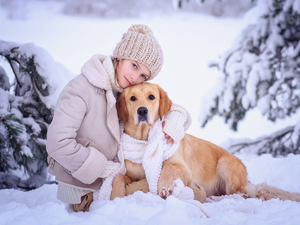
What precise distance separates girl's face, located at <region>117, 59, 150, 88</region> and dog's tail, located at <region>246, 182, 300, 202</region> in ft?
4.88

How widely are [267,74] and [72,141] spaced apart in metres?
3.43

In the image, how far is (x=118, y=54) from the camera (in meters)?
2.07

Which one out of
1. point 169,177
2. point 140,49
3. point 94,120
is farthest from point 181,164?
point 140,49

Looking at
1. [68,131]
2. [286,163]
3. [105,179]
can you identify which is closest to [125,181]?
[105,179]

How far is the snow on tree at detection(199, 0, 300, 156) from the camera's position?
377 centimetres

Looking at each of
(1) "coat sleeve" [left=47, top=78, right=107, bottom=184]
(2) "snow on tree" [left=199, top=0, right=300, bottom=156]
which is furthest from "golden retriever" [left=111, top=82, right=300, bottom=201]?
(2) "snow on tree" [left=199, top=0, right=300, bottom=156]

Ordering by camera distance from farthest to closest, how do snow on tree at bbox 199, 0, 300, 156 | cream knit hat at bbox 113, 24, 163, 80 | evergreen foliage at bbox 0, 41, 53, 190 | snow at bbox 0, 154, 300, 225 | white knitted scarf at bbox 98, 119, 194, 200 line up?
snow on tree at bbox 199, 0, 300, 156 → evergreen foliage at bbox 0, 41, 53, 190 → cream knit hat at bbox 113, 24, 163, 80 → white knitted scarf at bbox 98, 119, 194, 200 → snow at bbox 0, 154, 300, 225

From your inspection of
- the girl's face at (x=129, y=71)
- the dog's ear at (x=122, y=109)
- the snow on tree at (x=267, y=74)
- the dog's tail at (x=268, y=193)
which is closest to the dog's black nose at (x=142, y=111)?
the dog's ear at (x=122, y=109)

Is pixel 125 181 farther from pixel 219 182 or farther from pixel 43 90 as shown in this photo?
pixel 43 90

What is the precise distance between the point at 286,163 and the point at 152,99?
205 centimetres

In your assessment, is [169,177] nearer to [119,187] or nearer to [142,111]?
[119,187]

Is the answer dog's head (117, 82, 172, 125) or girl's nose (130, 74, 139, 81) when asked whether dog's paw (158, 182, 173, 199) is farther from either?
girl's nose (130, 74, 139, 81)

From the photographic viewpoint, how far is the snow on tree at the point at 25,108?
2.44 meters

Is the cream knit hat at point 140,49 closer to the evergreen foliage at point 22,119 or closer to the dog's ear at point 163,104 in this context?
the dog's ear at point 163,104
